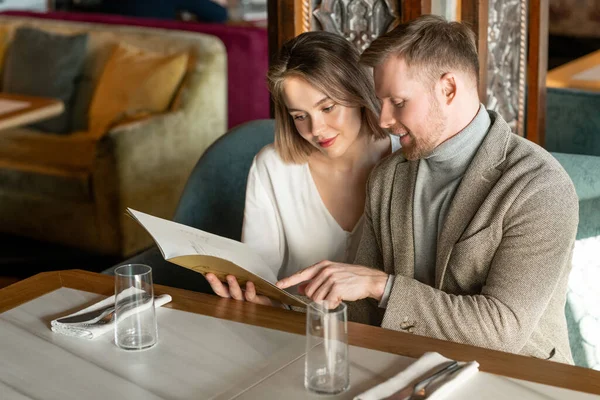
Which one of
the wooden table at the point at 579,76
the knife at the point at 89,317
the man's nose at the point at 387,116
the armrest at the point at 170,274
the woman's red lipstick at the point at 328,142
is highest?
the man's nose at the point at 387,116

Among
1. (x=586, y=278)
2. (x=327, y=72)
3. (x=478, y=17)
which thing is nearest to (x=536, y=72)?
(x=478, y=17)

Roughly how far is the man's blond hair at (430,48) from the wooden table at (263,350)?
1.72 ft

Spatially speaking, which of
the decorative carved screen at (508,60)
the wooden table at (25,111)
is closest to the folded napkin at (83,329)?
the decorative carved screen at (508,60)

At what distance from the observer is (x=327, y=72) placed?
6.56ft

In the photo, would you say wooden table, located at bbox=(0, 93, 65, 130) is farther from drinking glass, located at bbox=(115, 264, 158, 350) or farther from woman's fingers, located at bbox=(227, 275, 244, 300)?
drinking glass, located at bbox=(115, 264, 158, 350)

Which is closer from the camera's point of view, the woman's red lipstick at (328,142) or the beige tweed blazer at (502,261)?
the beige tweed blazer at (502,261)

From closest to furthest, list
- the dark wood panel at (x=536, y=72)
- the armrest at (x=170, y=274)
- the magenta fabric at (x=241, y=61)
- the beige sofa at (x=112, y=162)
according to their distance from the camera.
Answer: the armrest at (x=170, y=274)
the dark wood panel at (x=536, y=72)
the beige sofa at (x=112, y=162)
the magenta fabric at (x=241, y=61)

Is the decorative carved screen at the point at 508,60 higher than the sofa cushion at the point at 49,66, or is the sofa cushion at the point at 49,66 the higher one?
the decorative carved screen at the point at 508,60

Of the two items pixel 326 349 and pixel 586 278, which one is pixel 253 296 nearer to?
pixel 326 349

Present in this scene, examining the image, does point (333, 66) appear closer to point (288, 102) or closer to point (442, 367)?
point (288, 102)

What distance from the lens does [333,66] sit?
2006mm

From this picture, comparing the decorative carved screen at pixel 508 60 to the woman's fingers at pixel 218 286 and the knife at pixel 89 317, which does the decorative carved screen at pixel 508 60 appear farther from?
the knife at pixel 89 317

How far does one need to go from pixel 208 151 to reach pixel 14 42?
276 cm

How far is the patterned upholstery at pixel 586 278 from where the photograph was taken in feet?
6.72
